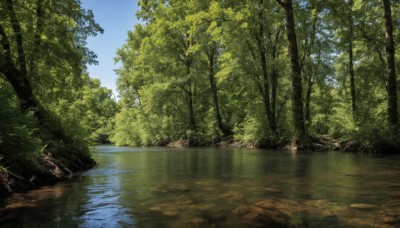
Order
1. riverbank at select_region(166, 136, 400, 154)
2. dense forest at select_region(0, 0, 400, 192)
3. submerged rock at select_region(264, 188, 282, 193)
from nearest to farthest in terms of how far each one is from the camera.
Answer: submerged rock at select_region(264, 188, 282, 193) → dense forest at select_region(0, 0, 400, 192) → riverbank at select_region(166, 136, 400, 154)

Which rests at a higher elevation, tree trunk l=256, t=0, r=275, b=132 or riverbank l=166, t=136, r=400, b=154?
tree trunk l=256, t=0, r=275, b=132

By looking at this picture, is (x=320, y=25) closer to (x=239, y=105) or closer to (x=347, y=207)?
(x=239, y=105)

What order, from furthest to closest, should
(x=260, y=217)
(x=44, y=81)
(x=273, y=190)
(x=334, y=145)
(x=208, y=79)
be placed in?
(x=208, y=79)
(x=334, y=145)
(x=44, y=81)
(x=273, y=190)
(x=260, y=217)

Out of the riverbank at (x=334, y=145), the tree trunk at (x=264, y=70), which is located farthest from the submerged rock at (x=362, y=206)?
the tree trunk at (x=264, y=70)

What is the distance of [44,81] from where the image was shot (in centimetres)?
1245

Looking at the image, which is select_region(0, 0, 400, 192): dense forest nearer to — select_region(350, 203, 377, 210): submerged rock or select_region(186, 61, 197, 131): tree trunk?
select_region(186, 61, 197, 131): tree trunk

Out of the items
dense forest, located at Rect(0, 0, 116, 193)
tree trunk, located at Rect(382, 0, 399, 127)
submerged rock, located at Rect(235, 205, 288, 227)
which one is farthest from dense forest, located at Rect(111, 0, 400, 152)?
submerged rock, located at Rect(235, 205, 288, 227)

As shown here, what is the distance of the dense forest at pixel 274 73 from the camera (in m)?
19.1

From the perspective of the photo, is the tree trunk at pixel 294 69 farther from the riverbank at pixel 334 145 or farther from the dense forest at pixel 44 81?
the dense forest at pixel 44 81

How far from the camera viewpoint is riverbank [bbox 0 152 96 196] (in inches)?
257

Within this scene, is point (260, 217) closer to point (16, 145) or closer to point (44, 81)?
point (16, 145)

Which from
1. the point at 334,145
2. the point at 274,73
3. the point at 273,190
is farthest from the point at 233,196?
the point at 274,73

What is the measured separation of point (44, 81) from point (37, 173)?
5548 millimetres

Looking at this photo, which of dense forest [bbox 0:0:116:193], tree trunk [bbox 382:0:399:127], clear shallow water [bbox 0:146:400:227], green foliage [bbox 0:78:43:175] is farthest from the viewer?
tree trunk [bbox 382:0:399:127]
